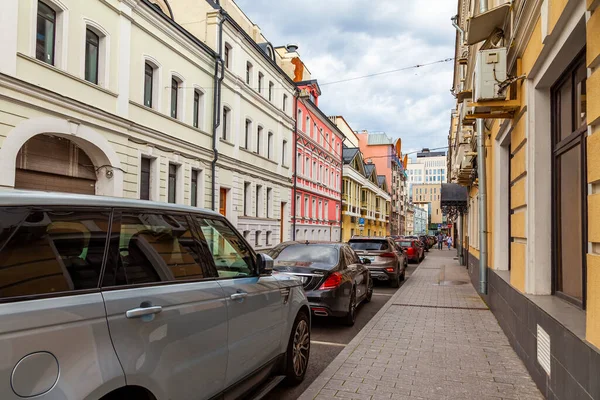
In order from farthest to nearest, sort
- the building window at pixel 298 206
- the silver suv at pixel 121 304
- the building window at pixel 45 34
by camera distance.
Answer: the building window at pixel 298 206
the building window at pixel 45 34
the silver suv at pixel 121 304

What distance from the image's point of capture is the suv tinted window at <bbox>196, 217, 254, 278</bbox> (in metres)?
3.46

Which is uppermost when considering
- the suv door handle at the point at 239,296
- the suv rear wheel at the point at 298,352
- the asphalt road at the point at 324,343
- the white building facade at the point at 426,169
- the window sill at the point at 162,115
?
the white building facade at the point at 426,169

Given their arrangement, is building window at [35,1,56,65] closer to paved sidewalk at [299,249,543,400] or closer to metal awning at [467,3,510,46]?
metal awning at [467,3,510,46]

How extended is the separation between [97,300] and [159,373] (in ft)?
1.94

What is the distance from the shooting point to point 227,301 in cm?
325

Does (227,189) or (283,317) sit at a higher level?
(227,189)

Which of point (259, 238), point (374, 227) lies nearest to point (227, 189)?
point (259, 238)

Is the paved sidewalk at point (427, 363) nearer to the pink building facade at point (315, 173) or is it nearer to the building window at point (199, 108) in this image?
the building window at point (199, 108)

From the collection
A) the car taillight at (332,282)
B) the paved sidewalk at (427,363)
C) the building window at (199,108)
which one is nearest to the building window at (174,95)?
the building window at (199,108)

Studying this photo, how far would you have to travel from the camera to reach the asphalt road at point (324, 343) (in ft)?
14.9

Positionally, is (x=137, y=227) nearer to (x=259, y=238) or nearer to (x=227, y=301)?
(x=227, y=301)

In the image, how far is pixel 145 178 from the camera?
1633 cm

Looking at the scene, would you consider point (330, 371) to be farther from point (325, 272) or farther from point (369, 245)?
point (369, 245)

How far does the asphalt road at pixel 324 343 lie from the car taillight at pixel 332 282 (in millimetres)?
764
